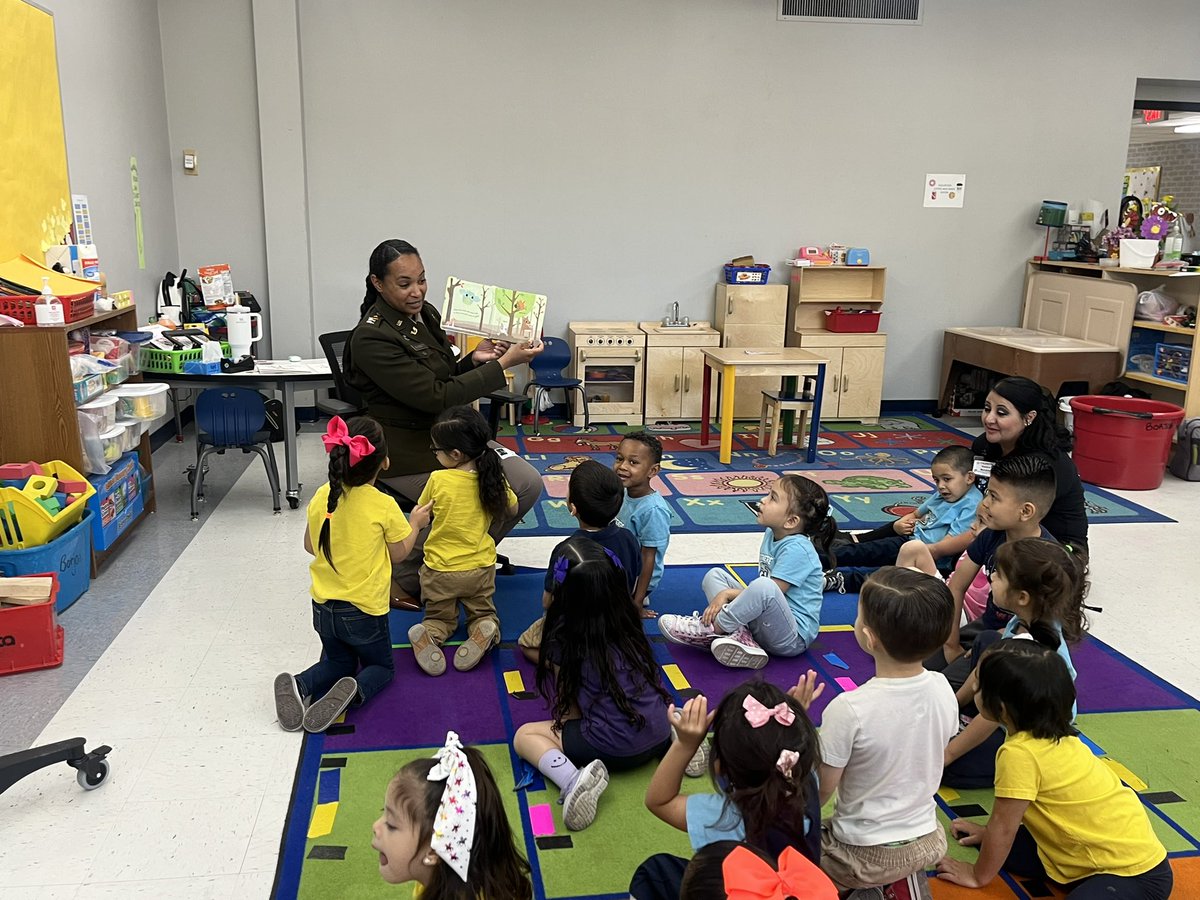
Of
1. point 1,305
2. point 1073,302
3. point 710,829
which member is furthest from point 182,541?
point 1073,302

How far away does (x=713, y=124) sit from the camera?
7.22 m

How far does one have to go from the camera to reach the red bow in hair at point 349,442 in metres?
2.81

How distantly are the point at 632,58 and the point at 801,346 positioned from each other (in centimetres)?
246

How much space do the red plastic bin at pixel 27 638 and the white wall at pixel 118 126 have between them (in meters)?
2.64

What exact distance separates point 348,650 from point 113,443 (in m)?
1.86

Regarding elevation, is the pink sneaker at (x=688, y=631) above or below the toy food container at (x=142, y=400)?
below

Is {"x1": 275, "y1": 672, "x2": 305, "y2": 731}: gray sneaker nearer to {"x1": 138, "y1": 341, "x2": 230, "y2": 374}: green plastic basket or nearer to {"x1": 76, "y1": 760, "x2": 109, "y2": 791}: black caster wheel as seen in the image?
{"x1": 76, "y1": 760, "x2": 109, "y2": 791}: black caster wheel

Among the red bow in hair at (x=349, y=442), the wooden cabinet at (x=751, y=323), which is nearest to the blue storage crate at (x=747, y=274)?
the wooden cabinet at (x=751, y=323)

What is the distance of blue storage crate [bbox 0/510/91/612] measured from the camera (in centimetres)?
338

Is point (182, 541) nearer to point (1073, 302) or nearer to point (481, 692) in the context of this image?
point (481, 692)

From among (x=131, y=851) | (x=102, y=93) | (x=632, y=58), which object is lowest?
(x=131, y=851)

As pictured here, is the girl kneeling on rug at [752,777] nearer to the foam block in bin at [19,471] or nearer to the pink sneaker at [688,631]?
the pink sneaker at [688,631]

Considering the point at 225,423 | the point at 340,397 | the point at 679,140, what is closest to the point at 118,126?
the point at 225,423

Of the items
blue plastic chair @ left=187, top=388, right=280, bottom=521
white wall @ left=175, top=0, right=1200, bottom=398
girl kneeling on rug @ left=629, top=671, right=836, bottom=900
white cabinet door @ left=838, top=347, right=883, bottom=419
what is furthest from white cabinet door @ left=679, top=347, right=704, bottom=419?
girl kneeling on rug @ left=629, top=671, right=836, bottom=900
